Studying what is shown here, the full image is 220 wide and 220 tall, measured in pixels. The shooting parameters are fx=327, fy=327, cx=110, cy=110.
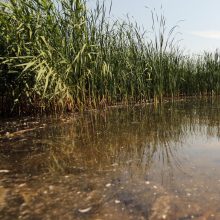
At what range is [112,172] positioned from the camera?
225 cm

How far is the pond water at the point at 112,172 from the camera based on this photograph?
1648 mm

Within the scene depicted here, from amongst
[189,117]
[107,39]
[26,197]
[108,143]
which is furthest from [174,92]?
[26,197]

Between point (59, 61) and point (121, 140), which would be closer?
point (121, 140)

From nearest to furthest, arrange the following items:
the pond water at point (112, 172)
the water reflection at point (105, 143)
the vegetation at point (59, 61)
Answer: the pond water at point (112, 172) → the water reflection at point (105, 143) → the vegetation at point (59, 61)

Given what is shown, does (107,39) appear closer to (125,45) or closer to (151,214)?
(125,45)

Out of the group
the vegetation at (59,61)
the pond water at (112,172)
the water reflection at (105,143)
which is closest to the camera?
the pond water at (112,172)

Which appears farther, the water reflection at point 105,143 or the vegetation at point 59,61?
the vegetation at point 59,61

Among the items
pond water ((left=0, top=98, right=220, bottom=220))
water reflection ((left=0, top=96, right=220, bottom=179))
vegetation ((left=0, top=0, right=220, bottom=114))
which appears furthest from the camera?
vegetation ((left=0, top=0, right=220, bottom=114))

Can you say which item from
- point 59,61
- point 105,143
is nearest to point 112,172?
point 105,143

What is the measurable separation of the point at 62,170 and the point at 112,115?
118 inches

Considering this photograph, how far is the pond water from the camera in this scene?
1648 millimetres

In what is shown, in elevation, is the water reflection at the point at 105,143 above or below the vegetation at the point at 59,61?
below

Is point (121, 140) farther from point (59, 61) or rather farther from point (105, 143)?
point (59, 61)

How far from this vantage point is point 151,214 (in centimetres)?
157
